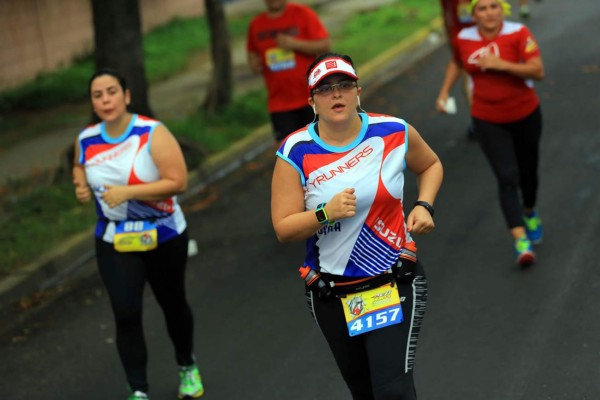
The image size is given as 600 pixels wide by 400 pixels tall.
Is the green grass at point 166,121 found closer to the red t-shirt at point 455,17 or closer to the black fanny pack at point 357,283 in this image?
the red t-shirt at point 455,17

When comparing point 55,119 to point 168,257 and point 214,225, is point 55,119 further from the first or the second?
point 168,257

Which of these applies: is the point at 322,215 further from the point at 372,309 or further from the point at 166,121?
the point at 166,121

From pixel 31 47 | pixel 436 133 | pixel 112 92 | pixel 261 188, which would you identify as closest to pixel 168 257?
pixel 112 92

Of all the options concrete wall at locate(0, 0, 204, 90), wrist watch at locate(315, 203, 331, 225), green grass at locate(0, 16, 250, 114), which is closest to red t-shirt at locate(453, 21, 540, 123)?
wrist watch at locate(315, 203, 331, 225)

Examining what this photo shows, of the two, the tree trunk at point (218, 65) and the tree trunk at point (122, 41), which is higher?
the tree trunk at point (122, 41)

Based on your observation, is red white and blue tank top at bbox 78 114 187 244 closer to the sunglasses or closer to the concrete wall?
the sunglasses

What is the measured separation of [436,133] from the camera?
41.8ft

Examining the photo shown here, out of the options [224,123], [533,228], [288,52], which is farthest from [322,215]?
[224,123]

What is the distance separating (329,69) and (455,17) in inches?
306

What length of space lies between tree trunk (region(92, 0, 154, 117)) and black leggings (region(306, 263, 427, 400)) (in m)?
7.34

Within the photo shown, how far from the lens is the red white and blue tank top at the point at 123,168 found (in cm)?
627

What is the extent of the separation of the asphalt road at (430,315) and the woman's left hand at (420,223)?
1619 mm

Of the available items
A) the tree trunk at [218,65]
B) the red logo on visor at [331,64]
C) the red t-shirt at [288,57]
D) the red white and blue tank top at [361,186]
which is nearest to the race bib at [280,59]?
the red t-shirt at [288,57]

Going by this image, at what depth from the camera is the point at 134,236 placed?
20.5 feet
